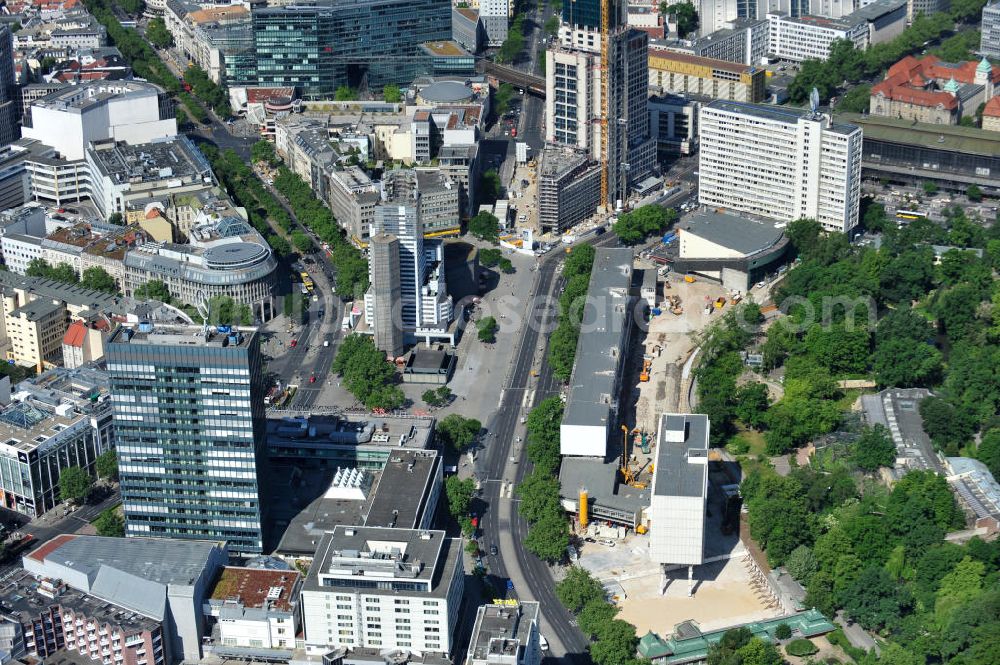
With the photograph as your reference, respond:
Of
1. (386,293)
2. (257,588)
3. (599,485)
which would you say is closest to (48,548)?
(257,588)

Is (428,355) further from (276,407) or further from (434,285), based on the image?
(276,407)

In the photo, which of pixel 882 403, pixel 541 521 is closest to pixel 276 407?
pixel 541 521

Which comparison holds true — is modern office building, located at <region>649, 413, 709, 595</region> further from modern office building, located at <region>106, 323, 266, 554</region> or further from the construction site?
modern office building, located at <region>106, 323, 266, 554</region>

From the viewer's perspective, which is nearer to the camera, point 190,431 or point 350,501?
point 190,431

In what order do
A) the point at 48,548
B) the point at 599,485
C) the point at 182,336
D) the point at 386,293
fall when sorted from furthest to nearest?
the point at 386,293, the point at 599,485, the point at 182,336, the point at 48,548

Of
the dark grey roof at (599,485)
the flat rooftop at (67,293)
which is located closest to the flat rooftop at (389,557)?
the dark grey roof at (599,485)

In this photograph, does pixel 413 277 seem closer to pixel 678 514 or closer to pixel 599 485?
pixel 599 485

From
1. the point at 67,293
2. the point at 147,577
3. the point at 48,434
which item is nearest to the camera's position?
the point at 147,577
